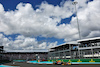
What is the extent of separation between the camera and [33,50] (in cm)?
10156

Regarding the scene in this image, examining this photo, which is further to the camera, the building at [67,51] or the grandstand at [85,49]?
the building at [67,51]

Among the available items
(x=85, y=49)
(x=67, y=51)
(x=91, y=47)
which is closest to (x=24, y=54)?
(x=67, y=51)

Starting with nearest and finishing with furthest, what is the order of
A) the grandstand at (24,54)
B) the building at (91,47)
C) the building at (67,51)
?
the building at (91,47) < the building at (67,51) < the grandstand at (24,54)

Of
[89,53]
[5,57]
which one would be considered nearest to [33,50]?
[5,57]

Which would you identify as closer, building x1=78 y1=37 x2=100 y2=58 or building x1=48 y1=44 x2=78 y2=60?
building x1=78 y1=37 x2=100 y2=58

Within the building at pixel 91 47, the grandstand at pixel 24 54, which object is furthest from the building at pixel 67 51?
the grandstand at pixel 24 54

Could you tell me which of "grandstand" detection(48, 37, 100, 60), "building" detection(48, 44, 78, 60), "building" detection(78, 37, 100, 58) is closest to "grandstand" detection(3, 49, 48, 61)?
"building" detection(48, 44, 78, 60)

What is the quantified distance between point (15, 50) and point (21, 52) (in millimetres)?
6032

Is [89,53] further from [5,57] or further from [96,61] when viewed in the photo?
[5,57]

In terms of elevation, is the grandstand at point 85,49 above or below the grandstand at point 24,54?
above

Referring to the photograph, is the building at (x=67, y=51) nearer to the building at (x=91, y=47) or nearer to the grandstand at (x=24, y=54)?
the building at (x=91, y=47)

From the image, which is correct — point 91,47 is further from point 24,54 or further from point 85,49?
point 24,54

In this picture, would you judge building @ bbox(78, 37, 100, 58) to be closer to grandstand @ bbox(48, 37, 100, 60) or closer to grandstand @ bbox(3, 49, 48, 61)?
grandstand @ bbox(48, 37, 100, 60)

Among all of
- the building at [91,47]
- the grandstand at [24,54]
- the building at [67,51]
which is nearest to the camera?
the building at [91,47]
